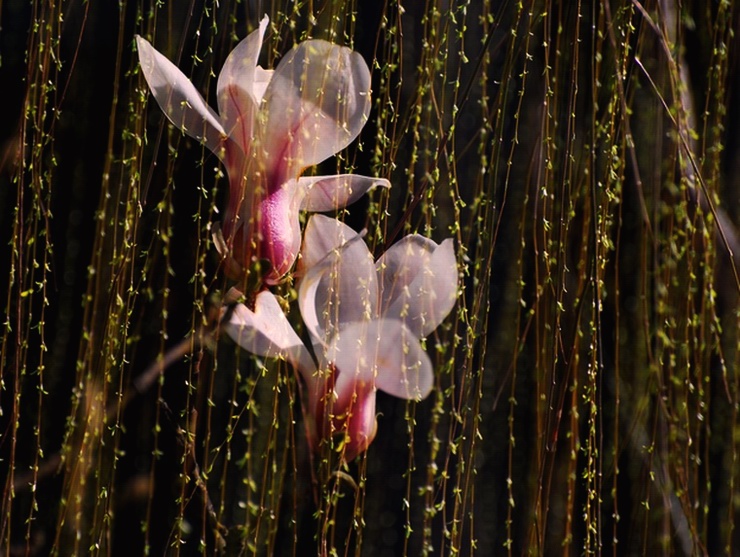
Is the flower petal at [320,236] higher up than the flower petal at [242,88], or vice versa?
the flower petal at [242,88]

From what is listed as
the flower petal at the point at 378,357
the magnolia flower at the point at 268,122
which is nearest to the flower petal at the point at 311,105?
the magnolia flower at the point at 268,122

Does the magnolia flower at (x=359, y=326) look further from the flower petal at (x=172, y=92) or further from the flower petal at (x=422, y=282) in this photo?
the flower petal at (x=172, y=92)

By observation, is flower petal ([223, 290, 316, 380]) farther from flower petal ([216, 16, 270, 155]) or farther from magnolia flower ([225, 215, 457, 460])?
flower petal ([216, 16, 270, 155])

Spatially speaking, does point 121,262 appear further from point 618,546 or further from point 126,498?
point 618,546

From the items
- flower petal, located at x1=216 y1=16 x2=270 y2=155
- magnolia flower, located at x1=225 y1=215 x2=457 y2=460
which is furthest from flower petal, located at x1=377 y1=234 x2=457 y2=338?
flower petal, located at x1=216 y1=16 x2=270 y2=155

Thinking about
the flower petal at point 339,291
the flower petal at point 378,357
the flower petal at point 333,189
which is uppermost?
the flower petal at point 333,189

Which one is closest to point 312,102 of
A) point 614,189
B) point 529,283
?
point 614,189
